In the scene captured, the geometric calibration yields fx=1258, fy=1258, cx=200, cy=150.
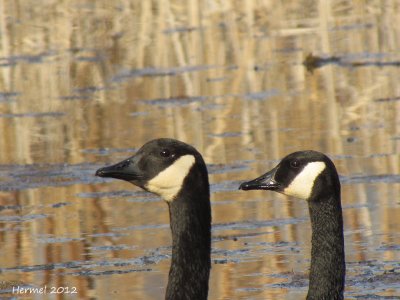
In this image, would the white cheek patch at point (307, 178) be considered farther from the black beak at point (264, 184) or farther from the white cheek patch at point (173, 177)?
the white cheek patch at point (173, 177)

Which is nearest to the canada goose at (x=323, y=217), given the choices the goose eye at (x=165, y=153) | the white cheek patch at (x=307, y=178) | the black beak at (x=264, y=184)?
the white cheek patch at (x=307, y=178)

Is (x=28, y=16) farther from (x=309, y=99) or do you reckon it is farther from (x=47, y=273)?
(x=47, y=273)

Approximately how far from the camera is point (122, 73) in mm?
17344

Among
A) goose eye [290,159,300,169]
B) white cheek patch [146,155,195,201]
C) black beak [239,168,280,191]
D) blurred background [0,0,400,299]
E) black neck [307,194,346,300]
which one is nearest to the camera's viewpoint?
white cheek patch [146,155,195,201]

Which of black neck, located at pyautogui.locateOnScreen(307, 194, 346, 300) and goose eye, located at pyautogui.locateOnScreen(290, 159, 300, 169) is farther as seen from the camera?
goose eye, located at pyautogui.locateOnScreen(290, 159, 300, 169)

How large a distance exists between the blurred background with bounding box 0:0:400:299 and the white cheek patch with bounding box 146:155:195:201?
4.17 ft

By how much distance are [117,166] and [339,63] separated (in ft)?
35.3

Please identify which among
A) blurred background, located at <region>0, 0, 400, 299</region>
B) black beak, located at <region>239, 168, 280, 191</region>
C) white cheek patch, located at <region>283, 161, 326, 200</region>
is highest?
white cheek patch, located at <region>283, 161, 326, 200</region>

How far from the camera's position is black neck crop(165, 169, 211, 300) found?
611cm

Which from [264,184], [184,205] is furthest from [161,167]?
[264,184]

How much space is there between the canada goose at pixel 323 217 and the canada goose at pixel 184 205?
0.50m

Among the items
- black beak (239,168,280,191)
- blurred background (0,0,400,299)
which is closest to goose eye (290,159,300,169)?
black beak (239,168,280,191)

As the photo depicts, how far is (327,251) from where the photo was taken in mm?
6262

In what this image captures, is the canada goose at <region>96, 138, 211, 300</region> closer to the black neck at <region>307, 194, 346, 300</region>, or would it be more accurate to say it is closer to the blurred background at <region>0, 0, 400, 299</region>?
the black neck at <region>307, 194, 346, 300</region>
